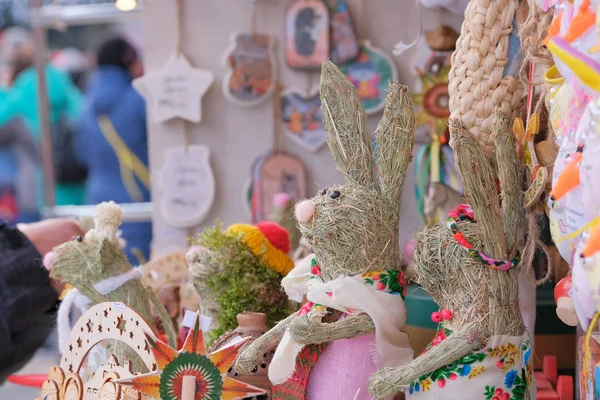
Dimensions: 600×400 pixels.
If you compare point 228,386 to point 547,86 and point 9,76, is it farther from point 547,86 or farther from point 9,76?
point 9,76

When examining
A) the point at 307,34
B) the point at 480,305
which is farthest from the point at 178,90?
the point at 480,305

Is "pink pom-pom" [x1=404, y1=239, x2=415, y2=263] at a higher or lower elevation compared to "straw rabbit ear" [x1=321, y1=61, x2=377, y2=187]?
lower

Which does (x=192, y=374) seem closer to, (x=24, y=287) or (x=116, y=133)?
(x=24, y=287)

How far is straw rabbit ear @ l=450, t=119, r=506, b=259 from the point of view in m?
0.88

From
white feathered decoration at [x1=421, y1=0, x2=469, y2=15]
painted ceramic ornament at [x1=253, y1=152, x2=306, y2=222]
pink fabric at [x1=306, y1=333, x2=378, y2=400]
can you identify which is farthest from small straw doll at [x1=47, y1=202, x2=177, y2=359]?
painted ceramic ornament at [x1=253, y1=152, x2=306, y2=222]

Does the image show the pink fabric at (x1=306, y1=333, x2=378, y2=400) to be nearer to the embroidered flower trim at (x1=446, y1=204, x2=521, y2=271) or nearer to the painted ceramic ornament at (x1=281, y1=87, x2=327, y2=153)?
the embroidered flower trim at (x1=446, y1=204, x2=521, y2=271)

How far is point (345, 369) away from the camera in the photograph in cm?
97

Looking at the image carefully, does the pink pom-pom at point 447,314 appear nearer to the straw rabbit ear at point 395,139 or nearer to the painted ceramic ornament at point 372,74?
the straw rabbit ear at point 395,139

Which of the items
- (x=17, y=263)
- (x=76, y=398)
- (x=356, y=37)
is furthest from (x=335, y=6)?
(x=76, y=398)

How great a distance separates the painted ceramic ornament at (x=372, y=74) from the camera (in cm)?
191

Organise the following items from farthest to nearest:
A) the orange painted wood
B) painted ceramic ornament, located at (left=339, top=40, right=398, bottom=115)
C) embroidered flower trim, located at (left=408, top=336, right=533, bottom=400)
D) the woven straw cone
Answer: painted ceramic ornament, located at (left=339, top=40, right=398, bottom=115), the orange painted wood, the woven straw cone, embroidered flower trim, located at (left=408, top=336, right=533, bottom=400)

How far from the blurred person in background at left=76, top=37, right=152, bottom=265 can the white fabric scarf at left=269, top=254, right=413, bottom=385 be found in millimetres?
1913

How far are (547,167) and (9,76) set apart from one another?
2570 millimetres

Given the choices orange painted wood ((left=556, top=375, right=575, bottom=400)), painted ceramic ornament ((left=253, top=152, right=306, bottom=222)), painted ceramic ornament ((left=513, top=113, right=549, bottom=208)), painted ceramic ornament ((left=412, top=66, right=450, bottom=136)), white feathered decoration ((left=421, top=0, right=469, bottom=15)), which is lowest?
orange painted wood ((left=556, top=375, right=575, bottom=400))
